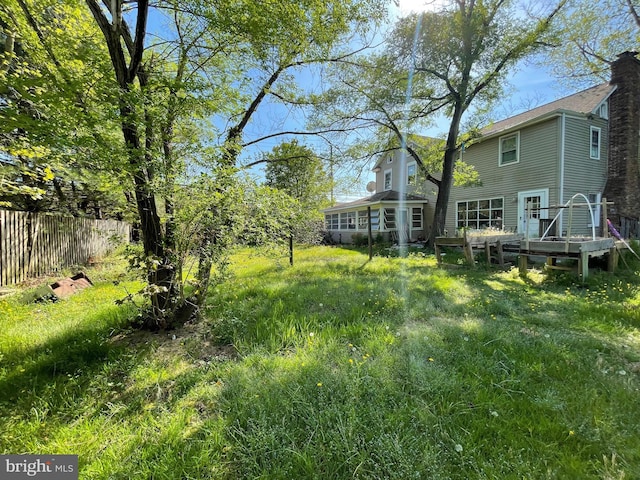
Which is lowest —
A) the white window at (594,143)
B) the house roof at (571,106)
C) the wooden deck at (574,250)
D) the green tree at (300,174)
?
the wooden deck at (574,250)

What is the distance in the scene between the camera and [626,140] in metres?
10.6

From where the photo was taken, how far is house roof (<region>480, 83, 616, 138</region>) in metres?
→ 10.5

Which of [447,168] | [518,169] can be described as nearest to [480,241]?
[447,168]

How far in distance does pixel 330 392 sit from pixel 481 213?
46.0 feet

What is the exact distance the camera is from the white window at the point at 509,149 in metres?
11.7

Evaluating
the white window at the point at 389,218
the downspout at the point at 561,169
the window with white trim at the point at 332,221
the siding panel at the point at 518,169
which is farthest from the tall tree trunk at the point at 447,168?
the window with white trim at the point at 332,221

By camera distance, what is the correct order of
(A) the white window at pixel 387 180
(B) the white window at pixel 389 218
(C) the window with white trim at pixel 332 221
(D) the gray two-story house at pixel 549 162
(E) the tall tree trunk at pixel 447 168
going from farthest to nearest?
(C) the window with white trim at pixel 332 221 → (A) the white window at pixel 387 180 → (B) the white window at pixel 389 218 → (E) the tall tree trunk at pixel 447 168 → (D) the gray two-story house at pixel 549 162

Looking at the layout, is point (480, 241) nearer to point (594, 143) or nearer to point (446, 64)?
point (446, 64)

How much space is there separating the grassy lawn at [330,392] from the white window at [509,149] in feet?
31.9

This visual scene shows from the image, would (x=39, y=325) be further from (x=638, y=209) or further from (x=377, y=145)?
(x=638, y=209)

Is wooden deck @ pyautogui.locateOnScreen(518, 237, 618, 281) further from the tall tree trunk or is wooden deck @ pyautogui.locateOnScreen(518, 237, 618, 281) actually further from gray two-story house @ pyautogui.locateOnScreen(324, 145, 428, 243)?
gray two-story house @ pyautogui.locateOnScreen(324, 145, 428, 243)

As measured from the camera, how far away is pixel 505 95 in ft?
35.6

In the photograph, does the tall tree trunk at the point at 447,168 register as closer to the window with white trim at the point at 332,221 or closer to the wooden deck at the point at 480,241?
the wooden deck at the point at 480,241

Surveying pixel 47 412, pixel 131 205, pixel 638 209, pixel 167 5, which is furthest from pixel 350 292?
pixel 638 209
